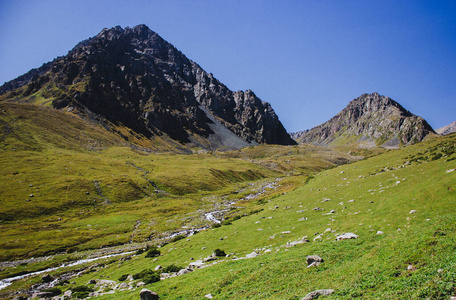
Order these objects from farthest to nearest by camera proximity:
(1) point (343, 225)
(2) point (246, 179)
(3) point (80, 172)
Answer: (2) point (246, 179), (3) point (80, 172), (1) point (343, 225)

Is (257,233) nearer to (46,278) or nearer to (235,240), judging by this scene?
(235,240)

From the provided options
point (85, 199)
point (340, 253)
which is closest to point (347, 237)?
point (340, 253)

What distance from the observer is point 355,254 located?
51.0ft

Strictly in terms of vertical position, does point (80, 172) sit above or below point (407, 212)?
above

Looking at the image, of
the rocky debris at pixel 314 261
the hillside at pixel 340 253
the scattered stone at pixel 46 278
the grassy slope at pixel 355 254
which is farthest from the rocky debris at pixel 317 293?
the scattered stone at pixel 46 278

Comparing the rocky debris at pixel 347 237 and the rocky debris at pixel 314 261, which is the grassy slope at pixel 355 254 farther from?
the rocky debris at pixel 347 237

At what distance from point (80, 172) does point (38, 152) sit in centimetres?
5612

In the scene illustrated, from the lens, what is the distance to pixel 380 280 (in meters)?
10.8

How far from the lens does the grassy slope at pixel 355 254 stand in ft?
34.2

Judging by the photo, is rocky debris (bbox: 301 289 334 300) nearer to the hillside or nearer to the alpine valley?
the alpine valley

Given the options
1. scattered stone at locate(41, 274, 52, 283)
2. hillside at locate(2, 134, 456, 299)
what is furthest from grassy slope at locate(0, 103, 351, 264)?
hillside at locate(2, 134, 456, 299)

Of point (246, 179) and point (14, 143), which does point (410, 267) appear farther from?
point (14, 143)

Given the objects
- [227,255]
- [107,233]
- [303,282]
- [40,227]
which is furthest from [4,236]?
[303,282]

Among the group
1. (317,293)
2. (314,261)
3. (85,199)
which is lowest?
(85,199)
